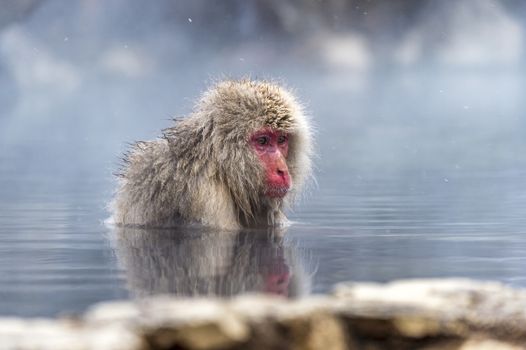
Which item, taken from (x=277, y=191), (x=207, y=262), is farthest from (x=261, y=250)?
(x=277, y=191)

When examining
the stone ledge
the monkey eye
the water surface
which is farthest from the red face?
the stone ledge

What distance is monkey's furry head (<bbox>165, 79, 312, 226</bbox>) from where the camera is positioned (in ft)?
22.8

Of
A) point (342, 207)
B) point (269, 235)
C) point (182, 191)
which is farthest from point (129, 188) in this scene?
point (342, 207)

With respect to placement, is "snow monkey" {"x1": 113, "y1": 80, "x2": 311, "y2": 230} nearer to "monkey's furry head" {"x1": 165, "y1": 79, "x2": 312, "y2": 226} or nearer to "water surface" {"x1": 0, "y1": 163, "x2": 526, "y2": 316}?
"monkey's furry head" {"x1": 165, "y1": 79, "x2": 312, "y2": 226}

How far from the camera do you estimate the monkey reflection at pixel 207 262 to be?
389cm

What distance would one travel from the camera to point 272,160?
7.01 meters

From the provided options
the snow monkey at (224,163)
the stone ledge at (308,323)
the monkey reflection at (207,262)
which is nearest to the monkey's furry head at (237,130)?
the snow monkey at (224,163)

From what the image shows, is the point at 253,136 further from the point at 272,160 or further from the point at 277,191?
the point at 277,191

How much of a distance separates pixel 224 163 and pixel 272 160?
0.28 metres

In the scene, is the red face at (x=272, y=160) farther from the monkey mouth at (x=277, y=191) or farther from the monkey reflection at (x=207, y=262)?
the monkey reflection at (x=207, y=262)

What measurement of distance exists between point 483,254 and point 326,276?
129 cm

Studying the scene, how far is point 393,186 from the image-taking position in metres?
12.1

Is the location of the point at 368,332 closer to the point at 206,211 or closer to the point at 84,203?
the point at 206,211

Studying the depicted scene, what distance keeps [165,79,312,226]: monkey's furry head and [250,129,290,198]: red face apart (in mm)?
42
